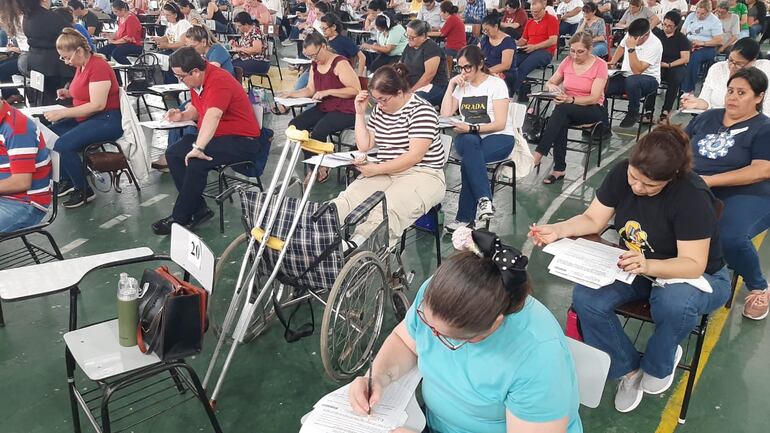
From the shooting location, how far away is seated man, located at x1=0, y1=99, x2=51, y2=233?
321 centimetres

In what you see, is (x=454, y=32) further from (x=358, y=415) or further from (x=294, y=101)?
(x=358, y=415)

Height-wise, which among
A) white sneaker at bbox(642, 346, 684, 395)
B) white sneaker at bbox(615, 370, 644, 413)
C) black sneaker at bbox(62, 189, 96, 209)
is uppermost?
black sneaker at bbox(62, 189, 96, 209)

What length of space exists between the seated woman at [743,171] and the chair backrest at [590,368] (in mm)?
1698

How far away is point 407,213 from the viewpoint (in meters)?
3.22

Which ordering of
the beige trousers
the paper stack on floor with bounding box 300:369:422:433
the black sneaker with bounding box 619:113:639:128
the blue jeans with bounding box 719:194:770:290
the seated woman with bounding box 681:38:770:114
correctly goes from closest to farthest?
1. the paper stack on floor with bounding box 300:369:422:433
2. the blue jeans with bounding box 719:194:770:290
3. the beige trousers
4. the seated woman with bounding box 681:38:770:114
5. the black sneaker with bounding box 619:113:639:128

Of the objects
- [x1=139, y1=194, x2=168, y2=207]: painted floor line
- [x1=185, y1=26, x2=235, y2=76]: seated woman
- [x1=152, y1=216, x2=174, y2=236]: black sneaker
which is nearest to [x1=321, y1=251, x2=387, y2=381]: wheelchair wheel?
[x1=152, y1=216, x2=174, y2=236]: black sneaker

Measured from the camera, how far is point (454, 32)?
28.2 feet

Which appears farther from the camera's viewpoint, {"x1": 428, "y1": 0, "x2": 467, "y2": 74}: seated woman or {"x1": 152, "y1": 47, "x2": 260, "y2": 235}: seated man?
{"x1": 428, "y1": 0, "x2": 467, "y2": 74}: seated woman

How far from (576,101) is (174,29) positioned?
5.99 m

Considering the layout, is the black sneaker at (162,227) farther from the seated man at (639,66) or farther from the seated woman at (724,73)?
the seated man at (639,66)

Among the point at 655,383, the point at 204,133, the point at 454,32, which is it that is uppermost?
the point at 454,32

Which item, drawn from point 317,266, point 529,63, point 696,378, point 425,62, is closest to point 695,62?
point 529,63

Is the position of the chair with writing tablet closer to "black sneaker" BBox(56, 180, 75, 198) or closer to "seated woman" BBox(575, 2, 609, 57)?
"black sneaker" BBox(56, 180, 75, 198)

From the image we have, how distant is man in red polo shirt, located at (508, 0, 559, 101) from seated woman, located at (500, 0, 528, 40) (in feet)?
4.56
